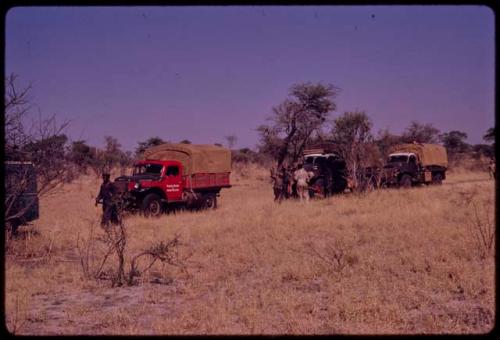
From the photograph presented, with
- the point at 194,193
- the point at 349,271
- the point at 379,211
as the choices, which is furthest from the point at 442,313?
the point at 194,193

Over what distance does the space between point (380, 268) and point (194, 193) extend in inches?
407

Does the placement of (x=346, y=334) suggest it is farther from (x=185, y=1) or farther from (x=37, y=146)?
(x=37, y=146)

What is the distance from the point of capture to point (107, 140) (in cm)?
4194

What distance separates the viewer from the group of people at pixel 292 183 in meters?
18.7

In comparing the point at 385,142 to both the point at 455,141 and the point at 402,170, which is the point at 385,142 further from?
the point at 455,141

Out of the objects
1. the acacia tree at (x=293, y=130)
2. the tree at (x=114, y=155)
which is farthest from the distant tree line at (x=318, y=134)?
the tree at (x=114, y=155)

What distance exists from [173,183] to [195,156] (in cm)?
140

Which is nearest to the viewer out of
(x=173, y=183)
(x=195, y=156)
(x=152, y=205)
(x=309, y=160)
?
(x=152, y=205)

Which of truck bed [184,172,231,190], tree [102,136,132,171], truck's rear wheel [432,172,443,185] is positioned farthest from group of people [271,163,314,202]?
tree [102,136,132,171]

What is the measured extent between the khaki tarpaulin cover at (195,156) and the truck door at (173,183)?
19.1 inches

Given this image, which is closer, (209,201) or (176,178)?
(176,178)

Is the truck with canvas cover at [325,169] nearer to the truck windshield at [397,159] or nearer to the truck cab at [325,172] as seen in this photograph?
the truck cab at [325,172]

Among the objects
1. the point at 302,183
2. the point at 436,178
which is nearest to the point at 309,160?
the point at 302,183

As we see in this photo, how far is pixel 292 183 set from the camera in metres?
19.6
